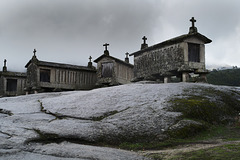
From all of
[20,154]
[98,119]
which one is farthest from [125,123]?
[20,154]

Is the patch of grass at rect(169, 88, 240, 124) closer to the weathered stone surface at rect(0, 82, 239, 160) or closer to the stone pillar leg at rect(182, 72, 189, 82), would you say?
the weathered stone surface at rect(0, 82, 239, 160)

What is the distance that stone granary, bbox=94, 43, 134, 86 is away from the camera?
74.8ft

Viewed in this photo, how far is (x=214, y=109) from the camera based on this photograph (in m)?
8.19

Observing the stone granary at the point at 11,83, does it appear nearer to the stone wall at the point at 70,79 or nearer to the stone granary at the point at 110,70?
the stone wall at the point at 70,79

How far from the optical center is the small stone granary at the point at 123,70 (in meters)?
16.1

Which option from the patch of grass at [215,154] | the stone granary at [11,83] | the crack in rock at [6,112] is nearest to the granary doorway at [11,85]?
the stone granary at [11,83]

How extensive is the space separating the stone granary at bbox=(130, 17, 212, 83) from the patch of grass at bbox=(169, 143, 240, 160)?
1085 centimetres

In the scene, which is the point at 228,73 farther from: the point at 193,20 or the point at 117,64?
the point at 193,20

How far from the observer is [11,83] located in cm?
3161

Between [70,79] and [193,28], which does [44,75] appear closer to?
[70,79]

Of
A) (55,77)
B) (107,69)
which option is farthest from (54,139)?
(55,77)

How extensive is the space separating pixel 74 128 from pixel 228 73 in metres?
39.4

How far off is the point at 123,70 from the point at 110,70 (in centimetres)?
163

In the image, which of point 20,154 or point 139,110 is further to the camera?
point 139,110
